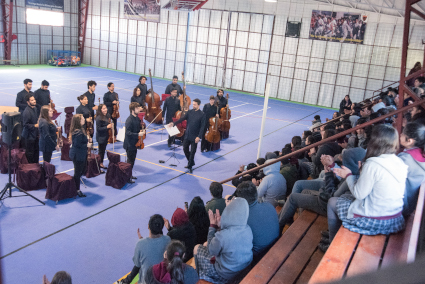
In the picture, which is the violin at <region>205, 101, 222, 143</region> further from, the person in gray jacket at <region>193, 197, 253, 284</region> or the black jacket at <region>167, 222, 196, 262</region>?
the person in gray jacket at <region>193, 197, 253, 284</region>

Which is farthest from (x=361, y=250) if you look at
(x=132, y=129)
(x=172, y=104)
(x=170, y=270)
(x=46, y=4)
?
(x=46, y=4)

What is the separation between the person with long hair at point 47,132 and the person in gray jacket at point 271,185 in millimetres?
5521

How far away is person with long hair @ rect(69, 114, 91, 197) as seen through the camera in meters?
7.94

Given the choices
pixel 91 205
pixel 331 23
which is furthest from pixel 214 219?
pixel 331 23

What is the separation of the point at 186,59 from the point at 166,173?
66.8 ft

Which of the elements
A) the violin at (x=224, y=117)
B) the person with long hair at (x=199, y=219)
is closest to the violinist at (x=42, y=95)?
the violin at (x=224, y=117)

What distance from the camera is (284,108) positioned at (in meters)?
23.0

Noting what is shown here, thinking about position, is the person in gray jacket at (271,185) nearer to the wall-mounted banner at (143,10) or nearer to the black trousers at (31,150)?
the black trousers at (31,150)

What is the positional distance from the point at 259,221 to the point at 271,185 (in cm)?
189

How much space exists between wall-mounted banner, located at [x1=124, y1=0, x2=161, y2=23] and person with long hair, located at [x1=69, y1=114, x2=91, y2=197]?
23.4 meters

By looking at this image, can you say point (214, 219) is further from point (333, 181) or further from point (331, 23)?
point (331, 23)

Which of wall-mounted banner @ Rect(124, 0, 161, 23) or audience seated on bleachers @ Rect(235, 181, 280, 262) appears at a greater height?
wall-mounted banner @ Rect(124, 0, 161, 23)

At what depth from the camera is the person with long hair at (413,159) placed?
4.08 meters

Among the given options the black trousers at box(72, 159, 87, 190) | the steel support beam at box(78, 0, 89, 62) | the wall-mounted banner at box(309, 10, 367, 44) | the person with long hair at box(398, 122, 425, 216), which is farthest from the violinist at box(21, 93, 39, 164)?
the steel support beam at box(78, 0, 89, 62)
